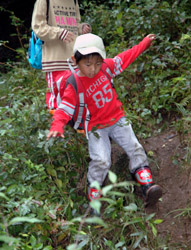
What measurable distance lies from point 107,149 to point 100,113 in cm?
32

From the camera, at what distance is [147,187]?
118 inches

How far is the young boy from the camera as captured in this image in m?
2.89

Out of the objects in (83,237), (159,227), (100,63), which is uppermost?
(100,63)

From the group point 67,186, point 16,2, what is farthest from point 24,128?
point 16,2

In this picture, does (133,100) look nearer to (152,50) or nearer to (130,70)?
(130,70)

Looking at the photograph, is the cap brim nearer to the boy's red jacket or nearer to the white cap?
the white cap

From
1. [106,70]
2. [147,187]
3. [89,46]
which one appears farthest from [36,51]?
[147,187]

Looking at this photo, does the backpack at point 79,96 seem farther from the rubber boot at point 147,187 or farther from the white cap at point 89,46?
the rubber boot at point 147,187

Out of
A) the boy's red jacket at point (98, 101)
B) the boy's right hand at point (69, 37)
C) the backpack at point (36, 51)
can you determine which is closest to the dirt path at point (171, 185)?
the boy's red jacket at point (98, 101)

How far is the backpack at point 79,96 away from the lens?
118 inches

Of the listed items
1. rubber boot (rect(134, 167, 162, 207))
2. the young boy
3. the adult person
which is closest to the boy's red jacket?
the young boy

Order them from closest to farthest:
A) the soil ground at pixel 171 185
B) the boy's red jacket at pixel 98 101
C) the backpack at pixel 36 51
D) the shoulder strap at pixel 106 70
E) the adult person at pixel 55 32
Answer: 1. the soil ground at pixel 171 185
2. the boy's red jacket at pixel 98 101
3. the shoulder strap at pixel 106 70
4. the adult person at pixel 55 32
5. the backpack at pixel 36 51

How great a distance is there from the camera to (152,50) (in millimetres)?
4535

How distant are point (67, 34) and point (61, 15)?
288mm
